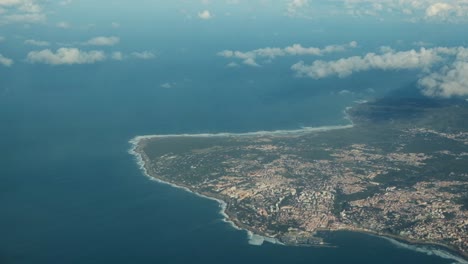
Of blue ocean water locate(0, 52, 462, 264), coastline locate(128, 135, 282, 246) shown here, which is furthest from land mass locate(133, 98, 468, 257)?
blue ocean water locate(0, 52, 462, 264)

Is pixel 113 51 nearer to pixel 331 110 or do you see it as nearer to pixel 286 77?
pixel 286 77

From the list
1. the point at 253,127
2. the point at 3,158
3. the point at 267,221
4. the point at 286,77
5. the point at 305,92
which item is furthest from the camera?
the point at 286,77

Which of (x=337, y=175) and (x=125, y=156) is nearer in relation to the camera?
(x=337, y=175)

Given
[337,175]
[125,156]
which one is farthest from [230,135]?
[337,175]

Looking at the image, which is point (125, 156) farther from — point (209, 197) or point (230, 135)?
point (209, 197)

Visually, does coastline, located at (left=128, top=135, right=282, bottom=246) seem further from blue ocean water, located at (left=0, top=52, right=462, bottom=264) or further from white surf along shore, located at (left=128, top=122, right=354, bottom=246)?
blue ocean water, located at (left=0, top=52, right=462, bottom=264)

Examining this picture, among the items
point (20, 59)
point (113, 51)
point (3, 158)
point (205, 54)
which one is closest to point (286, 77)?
point (205, 54)
